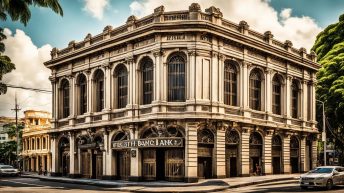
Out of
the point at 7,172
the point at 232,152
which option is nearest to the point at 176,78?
the point at 232,152

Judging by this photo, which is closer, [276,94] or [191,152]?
[191,152]

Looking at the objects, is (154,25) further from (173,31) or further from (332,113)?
(332,113)

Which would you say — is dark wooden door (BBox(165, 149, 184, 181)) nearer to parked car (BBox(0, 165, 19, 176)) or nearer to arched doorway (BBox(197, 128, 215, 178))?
arched doorway (BBox(197, 128, 215, 178))

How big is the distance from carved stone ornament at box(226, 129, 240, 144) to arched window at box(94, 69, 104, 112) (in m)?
11.8

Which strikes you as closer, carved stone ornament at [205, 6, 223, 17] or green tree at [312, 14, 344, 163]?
carved stone ornament at [205, 6, 223, 17]

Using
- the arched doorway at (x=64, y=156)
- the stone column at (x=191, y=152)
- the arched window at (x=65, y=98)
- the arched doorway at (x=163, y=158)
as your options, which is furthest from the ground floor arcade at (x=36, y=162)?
the stone column at (x=191, y=152)

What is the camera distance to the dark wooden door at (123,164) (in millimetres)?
38906

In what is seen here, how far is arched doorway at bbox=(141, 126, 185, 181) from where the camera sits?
1389 inches

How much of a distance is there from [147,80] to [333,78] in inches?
923

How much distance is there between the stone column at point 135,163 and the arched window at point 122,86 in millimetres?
3264

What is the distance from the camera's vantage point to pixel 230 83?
128 feet

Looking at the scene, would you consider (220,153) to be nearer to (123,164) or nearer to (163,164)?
(163,164)

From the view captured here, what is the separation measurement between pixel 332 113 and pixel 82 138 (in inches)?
1028

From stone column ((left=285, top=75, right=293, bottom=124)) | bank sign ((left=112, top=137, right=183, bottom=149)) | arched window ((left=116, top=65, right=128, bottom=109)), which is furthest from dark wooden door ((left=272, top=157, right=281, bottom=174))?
arched window ((left=116, top=65, right=128, bottom=109))
